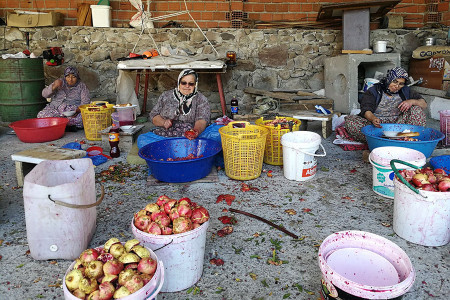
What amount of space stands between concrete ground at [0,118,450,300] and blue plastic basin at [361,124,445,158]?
1.15 ft

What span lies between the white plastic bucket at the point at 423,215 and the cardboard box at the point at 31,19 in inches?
247

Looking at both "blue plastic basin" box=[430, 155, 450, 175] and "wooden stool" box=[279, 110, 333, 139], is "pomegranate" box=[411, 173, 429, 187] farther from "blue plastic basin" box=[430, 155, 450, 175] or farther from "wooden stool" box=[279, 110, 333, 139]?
"wooden stool" box=[279, 110, 333, 139]

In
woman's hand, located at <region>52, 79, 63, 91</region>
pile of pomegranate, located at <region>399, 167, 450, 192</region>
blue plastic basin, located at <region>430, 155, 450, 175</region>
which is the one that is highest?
woman's hand, located at <region>52, 79, 63, 91</region>

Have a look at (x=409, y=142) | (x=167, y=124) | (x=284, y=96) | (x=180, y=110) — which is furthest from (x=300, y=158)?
(x=284, y=96)

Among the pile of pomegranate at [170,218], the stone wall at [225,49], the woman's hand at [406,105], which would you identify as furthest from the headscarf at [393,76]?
the pile of pomegranate at [170,218]

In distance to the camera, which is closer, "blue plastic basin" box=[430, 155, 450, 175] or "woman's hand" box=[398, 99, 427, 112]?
"blue plastic basin" box=[430, 155, 450, 175]

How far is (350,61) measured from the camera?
570cm

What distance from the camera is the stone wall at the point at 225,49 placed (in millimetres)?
6520

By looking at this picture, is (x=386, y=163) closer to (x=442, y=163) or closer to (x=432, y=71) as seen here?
(x=442, y=163)

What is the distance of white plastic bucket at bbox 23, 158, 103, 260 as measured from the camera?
81.5 inches

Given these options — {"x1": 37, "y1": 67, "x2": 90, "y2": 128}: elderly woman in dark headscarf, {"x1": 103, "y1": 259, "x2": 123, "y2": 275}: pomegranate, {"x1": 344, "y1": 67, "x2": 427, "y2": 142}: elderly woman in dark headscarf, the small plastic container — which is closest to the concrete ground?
{"x1": 103, "y1": 259, "x2": 123, "y2": 275}: pomegranate

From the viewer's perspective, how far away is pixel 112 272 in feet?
5.08

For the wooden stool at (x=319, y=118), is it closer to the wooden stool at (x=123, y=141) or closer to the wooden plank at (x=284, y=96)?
the wooden plank at (x=284, y=96)

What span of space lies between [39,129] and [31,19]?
269 cm
